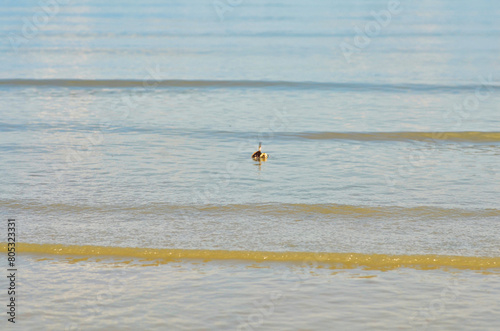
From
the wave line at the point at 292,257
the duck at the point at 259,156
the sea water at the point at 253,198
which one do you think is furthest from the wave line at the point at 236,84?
the wave line at the point at 292,257

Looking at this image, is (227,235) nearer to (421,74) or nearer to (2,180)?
(2,180)

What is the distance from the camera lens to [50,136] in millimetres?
19672

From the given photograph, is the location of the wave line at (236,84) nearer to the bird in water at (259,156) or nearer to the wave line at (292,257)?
the bird in water at (259,156)

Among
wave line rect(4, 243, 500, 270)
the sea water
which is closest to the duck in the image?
the sea water

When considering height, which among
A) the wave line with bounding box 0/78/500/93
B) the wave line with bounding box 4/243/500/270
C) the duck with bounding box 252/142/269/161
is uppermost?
the wave line with bounding box 0/78/500/93

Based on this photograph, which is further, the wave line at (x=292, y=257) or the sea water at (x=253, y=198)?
the wave line at (x=292, y=257)

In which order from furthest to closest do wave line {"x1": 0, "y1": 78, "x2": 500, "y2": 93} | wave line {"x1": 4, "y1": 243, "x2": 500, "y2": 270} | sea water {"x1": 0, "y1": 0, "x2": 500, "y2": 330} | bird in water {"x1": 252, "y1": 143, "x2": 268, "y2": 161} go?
wave line {"x1": 0, "y1": 78, "x2": 500, "y2": 93}, bird in water {"x1": 252, "y1": 143, "x2": 268, "y2": 161}, wave line {"x1": 4, "y1": 243, "x2": 500, "y2": 270}, sea water {"x1": 0, "y1": 0, "x2": 500, "y2": 330}

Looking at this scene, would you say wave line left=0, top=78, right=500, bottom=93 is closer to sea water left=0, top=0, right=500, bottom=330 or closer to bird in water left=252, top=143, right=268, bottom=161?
sea water left=0, top=0, right=500, bottom=330

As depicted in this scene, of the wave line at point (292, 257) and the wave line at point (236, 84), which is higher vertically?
the wave line at point (236, 84)

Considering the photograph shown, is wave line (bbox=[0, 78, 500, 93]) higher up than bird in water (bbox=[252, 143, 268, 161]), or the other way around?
wave line (bbox=[0, 78, 500, 93])

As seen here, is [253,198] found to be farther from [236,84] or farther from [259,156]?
[236,84]

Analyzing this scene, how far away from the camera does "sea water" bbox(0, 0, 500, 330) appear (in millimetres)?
8398

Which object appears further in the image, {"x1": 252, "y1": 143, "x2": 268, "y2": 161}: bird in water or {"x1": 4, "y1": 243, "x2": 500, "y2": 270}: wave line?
{"x1": 252, "y1": 143, "x2": 268, "y2": 161}: bird in water

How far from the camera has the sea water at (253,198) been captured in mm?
8398
